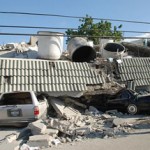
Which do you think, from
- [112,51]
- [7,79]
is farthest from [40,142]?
[112,51]

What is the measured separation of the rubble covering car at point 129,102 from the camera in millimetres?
19828

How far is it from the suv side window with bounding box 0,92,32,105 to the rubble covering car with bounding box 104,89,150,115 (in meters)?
5.90

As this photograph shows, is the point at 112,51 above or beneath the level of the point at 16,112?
above

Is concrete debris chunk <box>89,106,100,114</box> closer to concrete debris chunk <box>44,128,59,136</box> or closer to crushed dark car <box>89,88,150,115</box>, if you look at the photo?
crushed dark car <box>89,88,150,115</box>

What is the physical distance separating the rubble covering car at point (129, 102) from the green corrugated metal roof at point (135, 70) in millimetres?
2494

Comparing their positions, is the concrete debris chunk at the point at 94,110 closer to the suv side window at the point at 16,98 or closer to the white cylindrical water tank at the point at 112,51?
the suv side window at the point at 16,98

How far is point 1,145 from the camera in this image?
12641 millimetres

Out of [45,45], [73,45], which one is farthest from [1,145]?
[73,45]

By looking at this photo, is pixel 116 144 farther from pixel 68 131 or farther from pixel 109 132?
pixel 68 131

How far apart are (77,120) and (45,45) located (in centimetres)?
764

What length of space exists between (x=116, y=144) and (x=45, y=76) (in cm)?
954

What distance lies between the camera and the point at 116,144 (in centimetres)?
1225

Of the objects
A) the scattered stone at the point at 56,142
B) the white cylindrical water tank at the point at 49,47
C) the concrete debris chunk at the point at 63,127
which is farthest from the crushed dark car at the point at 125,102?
the scattered stone at the point at 56,142

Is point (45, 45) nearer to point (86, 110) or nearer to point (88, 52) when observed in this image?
point (88, 52)
